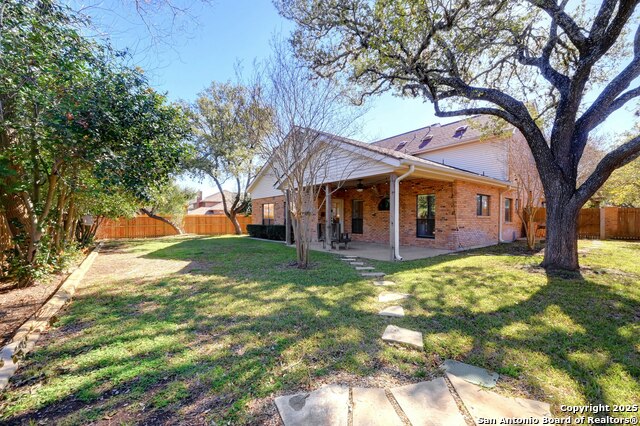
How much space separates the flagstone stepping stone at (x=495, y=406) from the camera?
1.93m

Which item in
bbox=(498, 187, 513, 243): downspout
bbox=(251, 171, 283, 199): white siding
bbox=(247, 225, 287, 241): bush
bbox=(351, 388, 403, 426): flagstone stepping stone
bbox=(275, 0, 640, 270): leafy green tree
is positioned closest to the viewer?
bbox=(351, 388, 403, 426): flagstone stepping stone

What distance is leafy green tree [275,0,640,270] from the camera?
5617mm

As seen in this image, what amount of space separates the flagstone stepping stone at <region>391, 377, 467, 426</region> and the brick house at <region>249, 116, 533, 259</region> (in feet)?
18.6

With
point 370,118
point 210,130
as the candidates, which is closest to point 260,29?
point 370,118

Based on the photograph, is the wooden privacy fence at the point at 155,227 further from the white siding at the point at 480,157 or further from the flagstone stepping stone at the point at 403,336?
the flagstone stepping stone at the point at 403,336

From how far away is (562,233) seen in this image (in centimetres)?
603

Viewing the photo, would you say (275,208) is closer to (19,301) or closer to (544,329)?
(19,301)

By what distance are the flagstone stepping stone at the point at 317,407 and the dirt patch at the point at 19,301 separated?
136 inches

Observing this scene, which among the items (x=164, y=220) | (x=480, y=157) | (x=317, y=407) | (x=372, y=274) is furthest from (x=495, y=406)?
(x=164, y=220)

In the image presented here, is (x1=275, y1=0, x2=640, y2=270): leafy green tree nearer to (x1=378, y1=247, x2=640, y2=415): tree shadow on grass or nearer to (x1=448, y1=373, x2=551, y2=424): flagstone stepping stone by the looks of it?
(x1=378, y1=247, x2=640, y2=415): tree shadow on grass

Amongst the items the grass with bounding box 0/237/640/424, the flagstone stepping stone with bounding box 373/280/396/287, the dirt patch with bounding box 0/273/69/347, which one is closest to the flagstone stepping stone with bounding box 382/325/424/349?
the grass with bounding box 0/237/640/424

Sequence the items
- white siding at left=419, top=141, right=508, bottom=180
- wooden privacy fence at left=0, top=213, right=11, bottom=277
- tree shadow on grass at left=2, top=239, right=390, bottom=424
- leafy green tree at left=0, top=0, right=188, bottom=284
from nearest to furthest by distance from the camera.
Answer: tree shadow on grass at left=2, top=239, right=390, bottom=424
leafy green tree at left=0, top=0, right=188, bottom=284
wooden privacy fence at left=0, top=213, right=11, bottom=277
white siding at left=419, top=141, right=508, bottom=180

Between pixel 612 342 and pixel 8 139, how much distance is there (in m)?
8.97

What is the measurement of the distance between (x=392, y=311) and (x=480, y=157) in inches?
470
